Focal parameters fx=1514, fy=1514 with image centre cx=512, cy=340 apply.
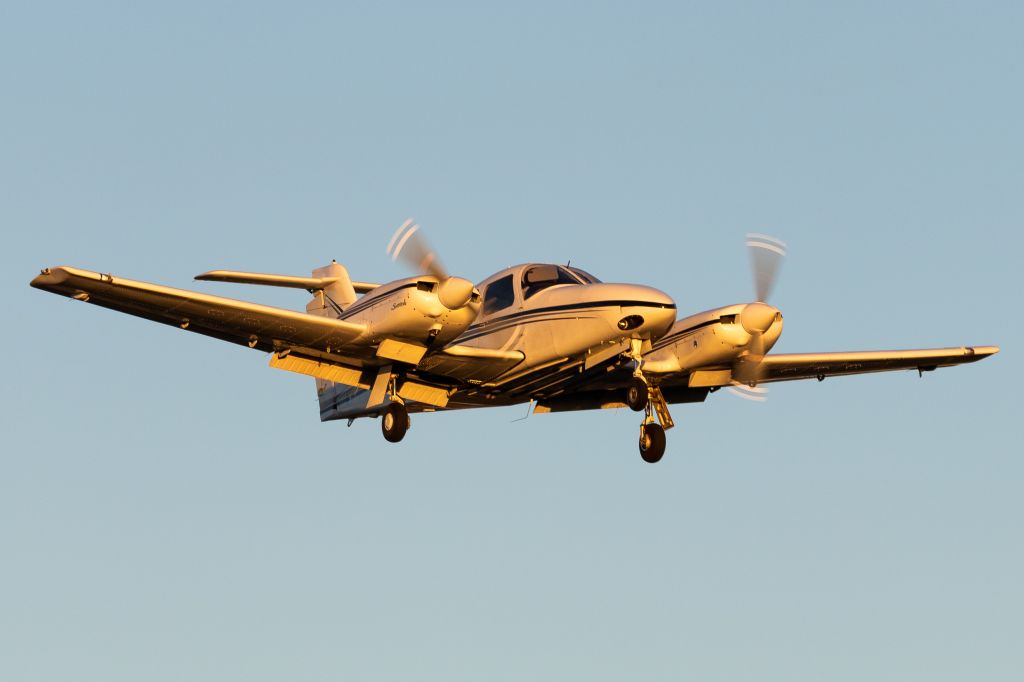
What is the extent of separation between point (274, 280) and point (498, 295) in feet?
15.0

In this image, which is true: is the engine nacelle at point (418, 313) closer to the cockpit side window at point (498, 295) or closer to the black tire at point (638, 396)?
the cockpit side window at point (498, 295)

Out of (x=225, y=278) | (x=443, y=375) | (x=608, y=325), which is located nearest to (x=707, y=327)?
(x=608, y=325)

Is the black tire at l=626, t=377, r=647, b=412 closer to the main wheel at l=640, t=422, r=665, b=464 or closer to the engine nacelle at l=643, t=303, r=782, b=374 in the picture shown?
the main wheel at l=640, t=422, r=665, b=464

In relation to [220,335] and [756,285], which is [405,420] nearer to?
[220,335]

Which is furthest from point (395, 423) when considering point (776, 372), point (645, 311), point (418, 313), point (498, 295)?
point (776, 372)

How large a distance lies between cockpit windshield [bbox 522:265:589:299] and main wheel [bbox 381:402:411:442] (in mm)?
3129

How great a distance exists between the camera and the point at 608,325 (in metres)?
26.0

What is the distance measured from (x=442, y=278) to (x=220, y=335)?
403 cm

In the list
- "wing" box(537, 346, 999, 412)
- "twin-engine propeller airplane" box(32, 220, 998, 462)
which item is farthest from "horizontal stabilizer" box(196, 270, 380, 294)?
"wing" box(537, 346, 999, 412)

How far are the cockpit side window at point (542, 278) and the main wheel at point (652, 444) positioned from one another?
3.06 metres

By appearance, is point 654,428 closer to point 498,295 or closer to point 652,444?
point 652,444

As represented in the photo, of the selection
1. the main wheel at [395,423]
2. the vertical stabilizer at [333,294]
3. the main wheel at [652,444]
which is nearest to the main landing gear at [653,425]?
the main wheel at [652,444]

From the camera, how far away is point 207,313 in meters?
24.8

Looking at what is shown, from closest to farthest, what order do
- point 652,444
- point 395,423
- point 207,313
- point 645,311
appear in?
point 207,313 < point 645,311 < point 395,423 < point 652,444
